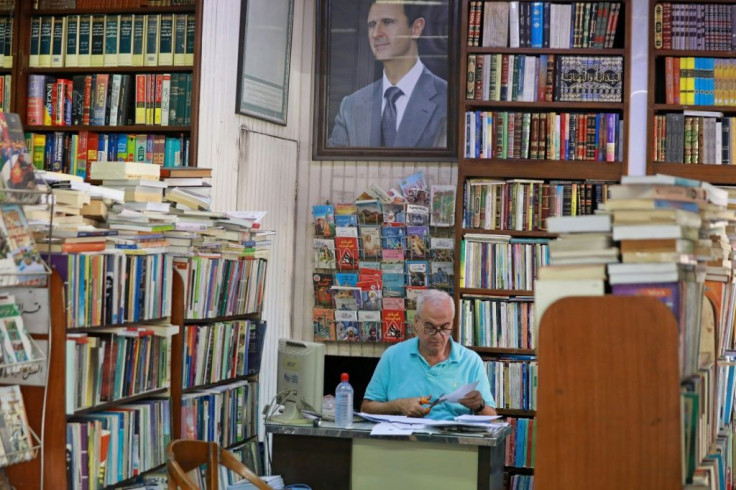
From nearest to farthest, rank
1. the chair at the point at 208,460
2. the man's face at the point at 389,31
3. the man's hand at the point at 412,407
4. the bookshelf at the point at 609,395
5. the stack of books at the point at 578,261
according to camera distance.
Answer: the bookshelf at the point at 609,395, the stack of books at the point at 578,261, the chair at the point at 208,460, the man's hand at the point at 412,407, the man's face at the point at 389,31

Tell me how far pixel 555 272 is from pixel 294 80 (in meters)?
4.26

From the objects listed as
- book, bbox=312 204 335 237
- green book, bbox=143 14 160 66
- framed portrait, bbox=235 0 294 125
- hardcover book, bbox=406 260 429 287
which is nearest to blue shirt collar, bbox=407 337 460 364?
hardcover book, bbox=406 260 429 287

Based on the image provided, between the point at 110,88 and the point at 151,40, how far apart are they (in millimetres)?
357

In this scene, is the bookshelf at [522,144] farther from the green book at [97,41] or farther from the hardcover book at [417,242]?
the green book at [97,41]

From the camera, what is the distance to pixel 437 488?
4.63 metres

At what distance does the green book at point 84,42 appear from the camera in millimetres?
6051

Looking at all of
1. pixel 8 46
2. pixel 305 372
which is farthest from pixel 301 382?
pixel 8 46

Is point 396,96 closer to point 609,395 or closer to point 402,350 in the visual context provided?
point 402,350

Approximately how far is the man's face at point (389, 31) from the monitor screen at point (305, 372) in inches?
98.2

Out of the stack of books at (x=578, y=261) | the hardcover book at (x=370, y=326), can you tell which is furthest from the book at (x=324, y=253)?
the stack of books at (x=578, y=261)

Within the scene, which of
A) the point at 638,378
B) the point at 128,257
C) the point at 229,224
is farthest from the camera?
the point at 229,224

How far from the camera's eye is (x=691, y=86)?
613 centimetres

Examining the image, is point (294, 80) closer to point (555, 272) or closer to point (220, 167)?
point (220, 167)

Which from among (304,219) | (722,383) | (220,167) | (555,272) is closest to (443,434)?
(722,383)
